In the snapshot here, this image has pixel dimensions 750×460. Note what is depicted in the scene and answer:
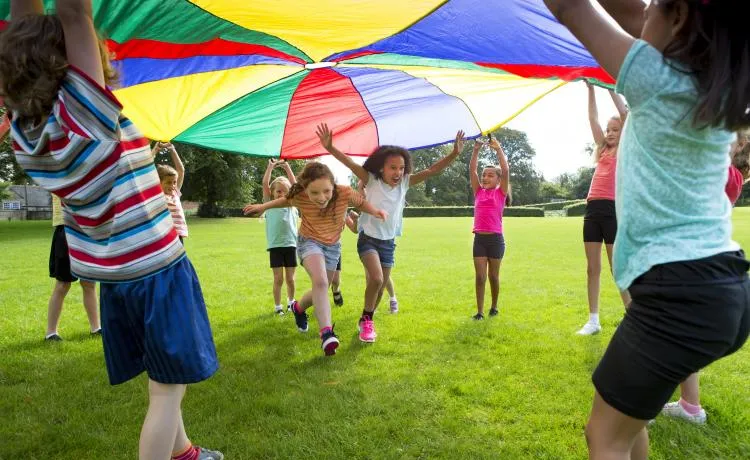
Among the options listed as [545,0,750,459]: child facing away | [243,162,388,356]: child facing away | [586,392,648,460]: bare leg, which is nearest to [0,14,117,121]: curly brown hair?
[545,0,750,459]: child facing away

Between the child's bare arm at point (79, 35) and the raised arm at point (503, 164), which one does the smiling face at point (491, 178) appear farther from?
the child's bare arm at point (79, 35)

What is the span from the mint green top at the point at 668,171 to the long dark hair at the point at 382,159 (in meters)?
3.54

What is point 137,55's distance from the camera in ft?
12.6

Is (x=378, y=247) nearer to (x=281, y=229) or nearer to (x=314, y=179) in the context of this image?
(x=314, y=179)

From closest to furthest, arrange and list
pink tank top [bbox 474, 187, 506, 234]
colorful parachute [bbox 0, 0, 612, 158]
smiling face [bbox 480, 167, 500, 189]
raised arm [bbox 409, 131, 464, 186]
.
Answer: colorful parachute [bbox 0, 0, 612, 158] < raised arm [bbox 409, 131, 464, 186] < pink tank top [bbox 474, 187, 506, 234] < smiling face [bbox 480, 167, 500, 189]

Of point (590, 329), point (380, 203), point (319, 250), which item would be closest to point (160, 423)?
point (319, 250)

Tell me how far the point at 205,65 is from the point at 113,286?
9.58ft

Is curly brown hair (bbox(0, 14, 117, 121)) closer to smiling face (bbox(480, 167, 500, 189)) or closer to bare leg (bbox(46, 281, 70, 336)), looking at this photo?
bare leg (bbox(46, 281, 70, 336))

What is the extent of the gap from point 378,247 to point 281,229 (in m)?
1.40

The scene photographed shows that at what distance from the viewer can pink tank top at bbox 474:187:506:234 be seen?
5.59 meters

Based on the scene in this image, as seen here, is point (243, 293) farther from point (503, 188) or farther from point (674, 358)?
point (674, 358)

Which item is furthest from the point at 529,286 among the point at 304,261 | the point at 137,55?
the point at 137,55

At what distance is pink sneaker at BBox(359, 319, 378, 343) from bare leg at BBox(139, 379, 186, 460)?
2.73 metres

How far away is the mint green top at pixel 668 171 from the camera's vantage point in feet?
4.42
